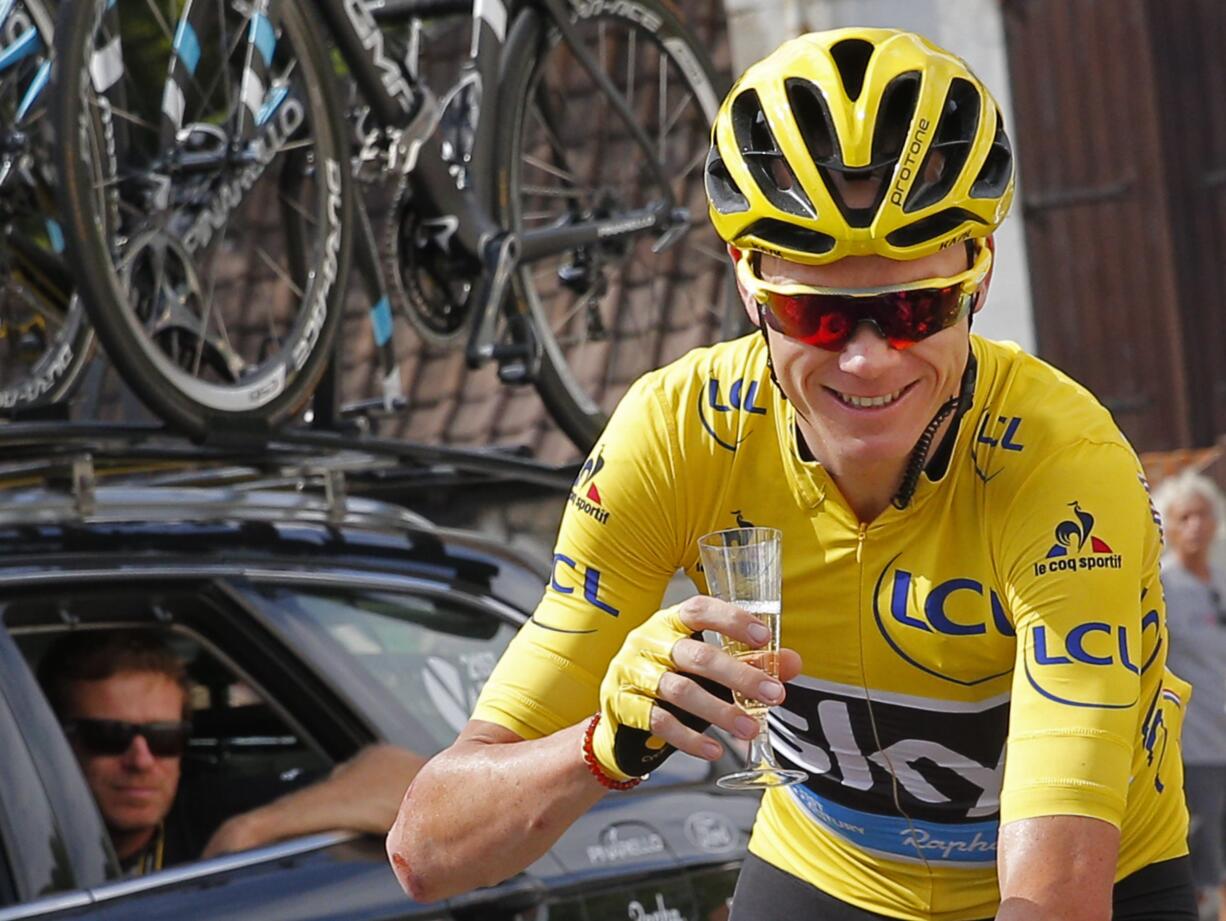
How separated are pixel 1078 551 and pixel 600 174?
496cm

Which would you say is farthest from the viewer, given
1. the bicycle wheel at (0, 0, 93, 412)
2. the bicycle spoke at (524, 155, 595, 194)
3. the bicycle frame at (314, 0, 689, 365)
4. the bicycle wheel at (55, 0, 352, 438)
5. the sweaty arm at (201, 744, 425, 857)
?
the bicycle spoke at (524, 155, 595, 194)

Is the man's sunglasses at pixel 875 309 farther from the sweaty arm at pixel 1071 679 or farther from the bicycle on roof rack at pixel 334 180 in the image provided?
the bicycle on roof rack at pixel 334 180

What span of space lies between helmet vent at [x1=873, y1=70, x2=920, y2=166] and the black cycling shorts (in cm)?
103

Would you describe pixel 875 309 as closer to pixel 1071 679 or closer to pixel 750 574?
pixel 750 574

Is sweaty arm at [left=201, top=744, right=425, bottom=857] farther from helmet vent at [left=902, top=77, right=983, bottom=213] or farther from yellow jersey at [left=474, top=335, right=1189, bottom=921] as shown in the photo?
helmet vent at [left=902, top=77, right=983, bottom=213]

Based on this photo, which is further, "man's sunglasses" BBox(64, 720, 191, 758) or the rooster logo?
"man's sunglasses" BBox(64, 720, 191, 758)

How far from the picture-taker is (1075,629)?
91.5 inches

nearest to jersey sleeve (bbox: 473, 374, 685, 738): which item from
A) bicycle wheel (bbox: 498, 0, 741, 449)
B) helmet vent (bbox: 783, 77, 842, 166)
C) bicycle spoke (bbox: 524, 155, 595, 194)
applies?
helmet vent (bbox: 783, 77, 842, 166)

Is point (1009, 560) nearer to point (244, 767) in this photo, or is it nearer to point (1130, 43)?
point (244, 767)

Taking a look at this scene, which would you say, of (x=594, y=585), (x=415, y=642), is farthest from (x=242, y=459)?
(x=594, y=585)

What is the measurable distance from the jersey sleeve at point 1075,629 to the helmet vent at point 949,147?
0.35 meters

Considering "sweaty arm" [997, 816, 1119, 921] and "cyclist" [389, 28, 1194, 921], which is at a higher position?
"cyclist" [389, 28, 1194, 921]

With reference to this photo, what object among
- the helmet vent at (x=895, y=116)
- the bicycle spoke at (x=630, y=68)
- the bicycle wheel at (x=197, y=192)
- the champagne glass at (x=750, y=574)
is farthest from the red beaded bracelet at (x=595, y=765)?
the bicycle spoke at (x=630, y=68)

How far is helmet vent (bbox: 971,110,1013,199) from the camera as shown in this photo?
8.19 feet
